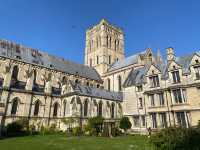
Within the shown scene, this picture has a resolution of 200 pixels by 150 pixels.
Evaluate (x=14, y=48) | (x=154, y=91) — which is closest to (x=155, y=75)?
(x=154, y=91)

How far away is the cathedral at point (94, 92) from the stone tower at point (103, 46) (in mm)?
10463

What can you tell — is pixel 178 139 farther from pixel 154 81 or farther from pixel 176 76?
pixel 154 81

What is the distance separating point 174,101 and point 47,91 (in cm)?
2487

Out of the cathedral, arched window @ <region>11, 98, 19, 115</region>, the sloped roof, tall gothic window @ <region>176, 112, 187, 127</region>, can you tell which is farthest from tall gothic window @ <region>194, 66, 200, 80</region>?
arched window @ <region>11, 98, 19, 115</region>

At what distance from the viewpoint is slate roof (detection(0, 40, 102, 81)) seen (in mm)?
42562

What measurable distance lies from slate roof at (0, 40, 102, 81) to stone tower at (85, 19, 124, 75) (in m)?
7.95

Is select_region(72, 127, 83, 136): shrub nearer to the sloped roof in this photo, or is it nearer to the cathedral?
the cathedral

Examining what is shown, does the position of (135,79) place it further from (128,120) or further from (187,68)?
(187,68)

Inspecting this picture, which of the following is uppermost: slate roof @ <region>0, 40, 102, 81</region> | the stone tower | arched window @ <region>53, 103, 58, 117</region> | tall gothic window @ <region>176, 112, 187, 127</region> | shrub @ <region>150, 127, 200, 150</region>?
the stone tower

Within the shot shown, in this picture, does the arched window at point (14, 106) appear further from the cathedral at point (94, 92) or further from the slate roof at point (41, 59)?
the slate roof at point (41, 59)

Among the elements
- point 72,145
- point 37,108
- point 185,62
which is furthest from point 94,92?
point 72,145

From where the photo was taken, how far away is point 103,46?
66.4 m

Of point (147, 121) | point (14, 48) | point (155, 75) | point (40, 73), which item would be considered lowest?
point (147, 121)

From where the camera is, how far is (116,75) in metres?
58.0
